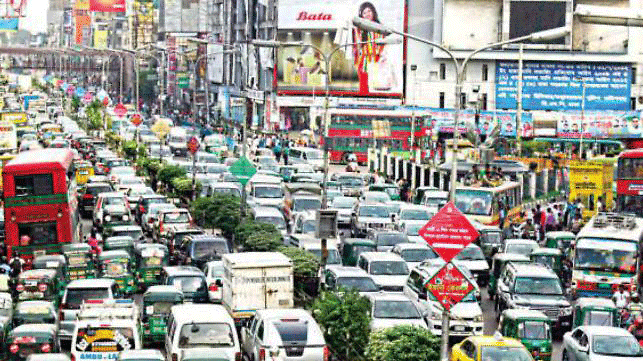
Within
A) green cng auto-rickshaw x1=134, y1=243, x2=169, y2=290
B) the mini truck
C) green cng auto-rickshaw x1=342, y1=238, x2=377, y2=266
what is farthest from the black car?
the mini truck

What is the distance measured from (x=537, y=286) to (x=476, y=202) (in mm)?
15759

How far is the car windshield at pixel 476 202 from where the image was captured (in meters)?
50.8

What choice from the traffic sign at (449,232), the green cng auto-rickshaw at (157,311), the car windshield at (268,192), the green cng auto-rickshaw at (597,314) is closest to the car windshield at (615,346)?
the green cng auto-rickshaw at (597,314)

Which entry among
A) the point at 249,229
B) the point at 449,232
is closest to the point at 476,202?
the point at 249,229

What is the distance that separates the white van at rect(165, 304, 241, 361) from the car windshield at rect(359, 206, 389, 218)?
23.6 meters

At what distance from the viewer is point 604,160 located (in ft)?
190

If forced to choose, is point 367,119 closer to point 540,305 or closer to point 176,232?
point 176,232

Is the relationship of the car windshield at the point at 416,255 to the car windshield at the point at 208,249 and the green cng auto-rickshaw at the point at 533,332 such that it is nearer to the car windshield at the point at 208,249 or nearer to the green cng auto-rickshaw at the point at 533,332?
the car windshield at the point at 208,249

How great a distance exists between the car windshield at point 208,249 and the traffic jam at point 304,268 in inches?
2.2

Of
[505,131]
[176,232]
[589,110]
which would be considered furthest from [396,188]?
[589,110]

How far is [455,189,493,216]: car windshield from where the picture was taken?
50.8 metres

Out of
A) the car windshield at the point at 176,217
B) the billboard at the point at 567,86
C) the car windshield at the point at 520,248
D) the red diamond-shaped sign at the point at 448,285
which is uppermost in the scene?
the billboard at the point at 567,86

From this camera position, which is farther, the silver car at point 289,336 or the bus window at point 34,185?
the bus window at point 34,185

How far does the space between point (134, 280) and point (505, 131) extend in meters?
71.4
